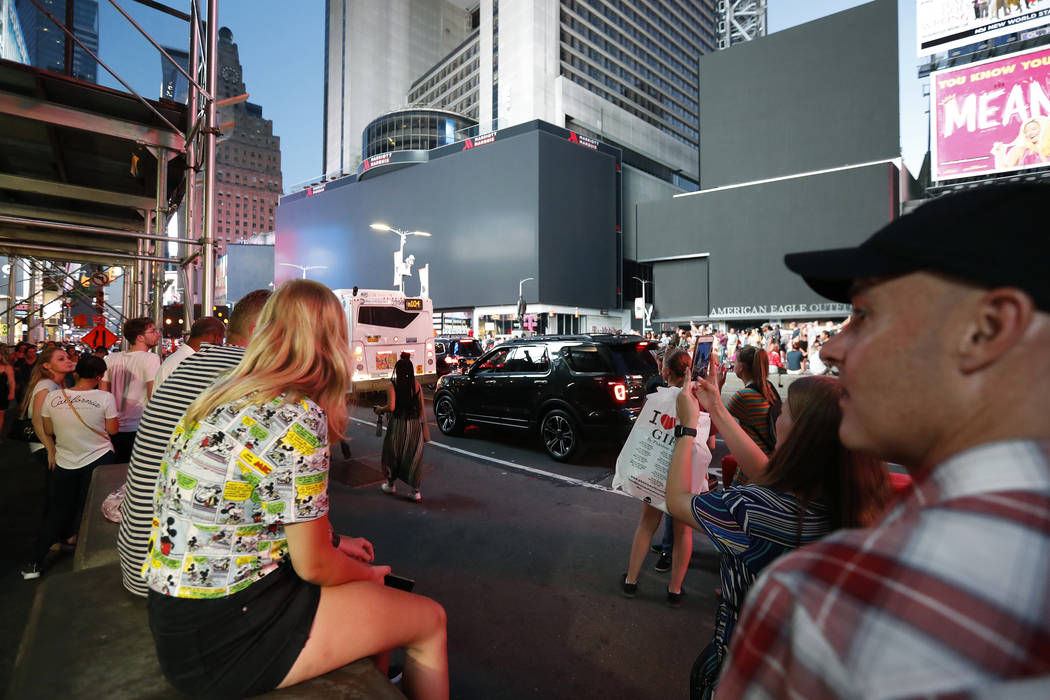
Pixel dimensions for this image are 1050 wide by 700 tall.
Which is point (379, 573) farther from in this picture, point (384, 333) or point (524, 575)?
point (384, 333)

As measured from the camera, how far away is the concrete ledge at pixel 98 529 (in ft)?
9.81

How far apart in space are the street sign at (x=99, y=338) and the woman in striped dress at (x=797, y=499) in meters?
11.6

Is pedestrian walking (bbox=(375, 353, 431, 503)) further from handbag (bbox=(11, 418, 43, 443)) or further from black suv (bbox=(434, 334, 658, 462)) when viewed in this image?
handbag (bbox=(11, 418, 43, 443))

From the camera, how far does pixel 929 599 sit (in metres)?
0.54

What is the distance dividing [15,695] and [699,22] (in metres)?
118

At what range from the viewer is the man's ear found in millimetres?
660

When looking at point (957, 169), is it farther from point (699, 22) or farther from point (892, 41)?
point (699, 22)

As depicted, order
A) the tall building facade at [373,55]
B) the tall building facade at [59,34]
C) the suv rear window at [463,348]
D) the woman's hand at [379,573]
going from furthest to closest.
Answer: the tall building facade at [373,55] → the suv rear window at [463,348] → the tall building facade at [59,34] → the woman's hand at [379,573]

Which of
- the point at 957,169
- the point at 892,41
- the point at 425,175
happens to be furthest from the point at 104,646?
the point at 425,175

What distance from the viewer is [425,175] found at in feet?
191

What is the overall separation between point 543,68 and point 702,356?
66.9 m

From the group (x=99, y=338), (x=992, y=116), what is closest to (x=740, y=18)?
(x=992, y=116)

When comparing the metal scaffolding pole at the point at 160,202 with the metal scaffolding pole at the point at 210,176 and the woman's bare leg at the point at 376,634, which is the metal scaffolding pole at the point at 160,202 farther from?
the woman's bare leg at the point at 376,634

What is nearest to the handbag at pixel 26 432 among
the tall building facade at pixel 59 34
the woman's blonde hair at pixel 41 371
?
the woman's blonde hair at pixel 41 371
